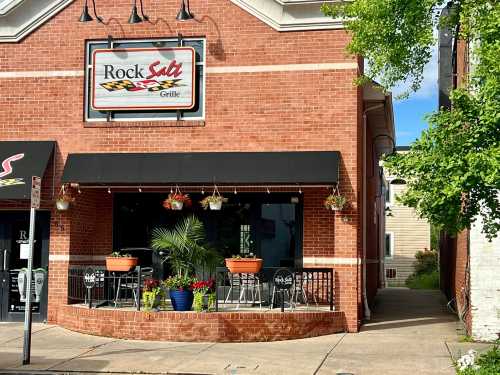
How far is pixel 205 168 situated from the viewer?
15367 millimetres

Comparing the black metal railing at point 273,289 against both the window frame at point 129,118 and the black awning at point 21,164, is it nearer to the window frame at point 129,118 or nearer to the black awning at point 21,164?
the window frame at point 129,118

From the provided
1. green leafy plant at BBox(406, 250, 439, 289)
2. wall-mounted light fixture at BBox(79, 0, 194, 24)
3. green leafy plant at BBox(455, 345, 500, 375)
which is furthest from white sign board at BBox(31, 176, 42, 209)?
green leafy plant at BBox(406, 250, 439, 289)

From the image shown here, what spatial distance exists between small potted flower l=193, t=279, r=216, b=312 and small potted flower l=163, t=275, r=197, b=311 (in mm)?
202

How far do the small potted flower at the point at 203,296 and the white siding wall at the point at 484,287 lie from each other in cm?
484

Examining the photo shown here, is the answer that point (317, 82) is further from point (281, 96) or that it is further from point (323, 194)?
point (323, 194)

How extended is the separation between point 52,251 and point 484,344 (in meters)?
8.97

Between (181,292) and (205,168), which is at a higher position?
(205,168)

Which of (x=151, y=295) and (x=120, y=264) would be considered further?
(x=120, y=264)

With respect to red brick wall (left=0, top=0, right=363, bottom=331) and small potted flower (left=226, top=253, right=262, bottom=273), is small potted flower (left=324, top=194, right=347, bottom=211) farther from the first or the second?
small potted flower (left=226, top=253, right=262, bottom=273)

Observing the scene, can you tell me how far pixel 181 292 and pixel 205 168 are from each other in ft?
8.57

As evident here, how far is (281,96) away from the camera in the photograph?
1562 centimetres

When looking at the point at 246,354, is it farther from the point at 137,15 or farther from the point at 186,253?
the point at 137,15

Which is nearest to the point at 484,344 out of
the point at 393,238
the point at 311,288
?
the point at 311,288

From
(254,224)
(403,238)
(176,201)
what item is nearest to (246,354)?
(176,201)
